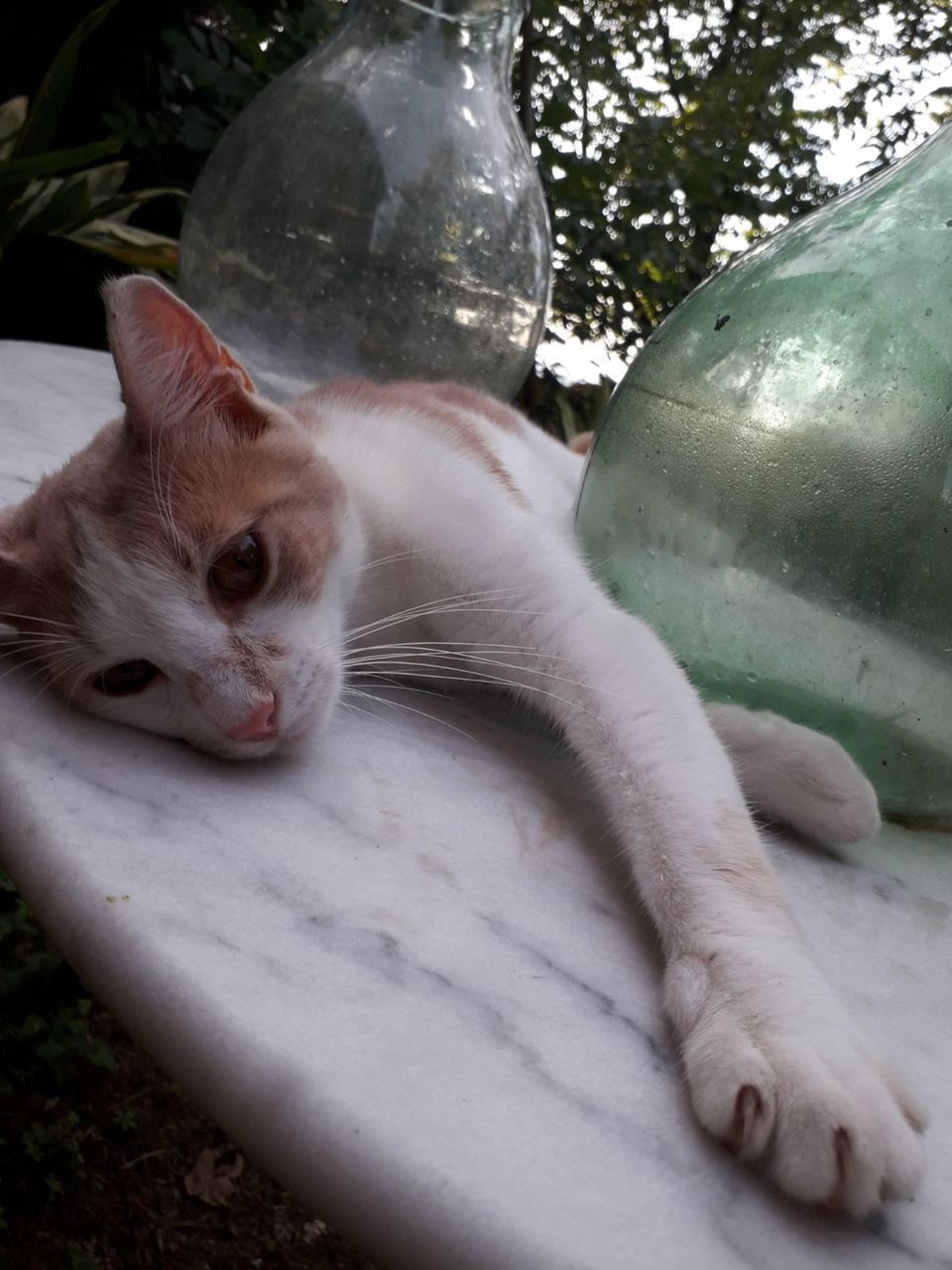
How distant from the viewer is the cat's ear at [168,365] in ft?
2.48

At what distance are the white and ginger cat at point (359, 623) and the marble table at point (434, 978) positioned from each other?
0.03m

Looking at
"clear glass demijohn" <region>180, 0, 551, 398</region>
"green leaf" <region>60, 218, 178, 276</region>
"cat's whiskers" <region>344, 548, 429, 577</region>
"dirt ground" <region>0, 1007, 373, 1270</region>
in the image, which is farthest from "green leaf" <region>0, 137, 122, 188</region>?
"dirt ground" <region>0, 1007, 373, 1270</region>

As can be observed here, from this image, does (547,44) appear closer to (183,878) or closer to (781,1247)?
(183,878)

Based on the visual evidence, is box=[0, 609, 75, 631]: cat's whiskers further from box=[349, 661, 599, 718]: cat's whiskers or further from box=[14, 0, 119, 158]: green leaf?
box=[14, 0, 119, 158]: green leaf

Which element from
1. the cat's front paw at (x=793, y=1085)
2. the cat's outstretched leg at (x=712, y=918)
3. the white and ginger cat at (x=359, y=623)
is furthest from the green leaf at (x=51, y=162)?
the cat's front paw at (x=793, y=1085)

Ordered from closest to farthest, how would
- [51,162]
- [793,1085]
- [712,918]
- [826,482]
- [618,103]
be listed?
[793,1085]
[712,918]
[826,482]
[51,162]
[618,103]

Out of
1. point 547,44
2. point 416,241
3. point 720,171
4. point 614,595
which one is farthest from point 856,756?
point 547,44

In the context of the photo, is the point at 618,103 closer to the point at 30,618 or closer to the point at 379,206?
the point at 379,206

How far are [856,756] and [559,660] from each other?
0.68ft

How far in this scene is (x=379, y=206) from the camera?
1.31 meters

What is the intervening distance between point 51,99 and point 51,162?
0.24 metres

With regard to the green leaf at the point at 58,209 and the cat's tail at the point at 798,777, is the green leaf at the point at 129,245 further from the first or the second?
the cat's tail at the point at 798,777

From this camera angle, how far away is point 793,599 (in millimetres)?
668

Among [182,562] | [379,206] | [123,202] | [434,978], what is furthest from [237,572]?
[123,202]
